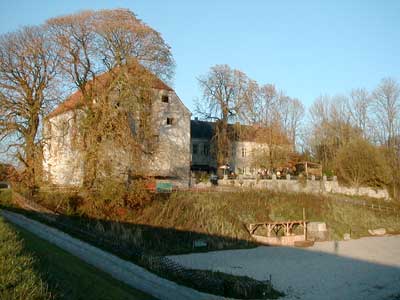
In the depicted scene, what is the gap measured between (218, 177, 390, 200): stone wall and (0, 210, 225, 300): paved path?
19.2 m

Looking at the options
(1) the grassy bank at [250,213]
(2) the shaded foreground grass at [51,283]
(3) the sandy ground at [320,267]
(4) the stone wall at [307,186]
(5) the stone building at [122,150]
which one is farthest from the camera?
(4) the stone wall at [307,186]

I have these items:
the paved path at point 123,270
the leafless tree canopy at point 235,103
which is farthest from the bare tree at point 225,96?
the paved path at point 123,270

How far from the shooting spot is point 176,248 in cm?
2034

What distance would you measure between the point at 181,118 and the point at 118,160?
47.4ft

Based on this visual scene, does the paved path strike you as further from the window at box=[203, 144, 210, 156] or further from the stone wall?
the window at box=[203, 144, 210, 156]

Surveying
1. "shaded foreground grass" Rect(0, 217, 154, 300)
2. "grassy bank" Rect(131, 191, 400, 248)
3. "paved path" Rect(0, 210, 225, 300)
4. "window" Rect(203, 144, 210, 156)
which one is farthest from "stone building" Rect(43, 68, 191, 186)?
"shaded foreground grass" Rect(0, 217, 154, 300)

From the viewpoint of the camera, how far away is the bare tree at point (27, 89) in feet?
84.9

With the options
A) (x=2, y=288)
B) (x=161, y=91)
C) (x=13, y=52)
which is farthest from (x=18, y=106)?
(x=2, y=288)

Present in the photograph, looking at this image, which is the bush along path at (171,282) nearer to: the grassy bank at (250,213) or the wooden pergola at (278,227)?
the grassy bank at (250,213)

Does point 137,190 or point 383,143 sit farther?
point 383,143

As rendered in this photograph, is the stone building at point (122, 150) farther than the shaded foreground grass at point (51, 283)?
Yes

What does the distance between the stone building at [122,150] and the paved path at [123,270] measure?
23.8 ft

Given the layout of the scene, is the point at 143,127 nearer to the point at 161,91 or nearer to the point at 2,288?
the point at 161,91

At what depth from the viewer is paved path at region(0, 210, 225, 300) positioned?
11.1 meters
